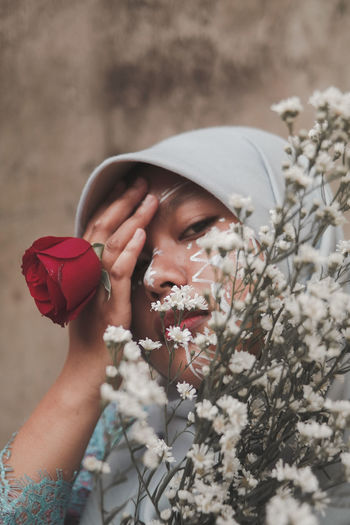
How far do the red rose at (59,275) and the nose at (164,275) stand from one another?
0.30 ft

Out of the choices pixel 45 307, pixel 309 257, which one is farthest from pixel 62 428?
pixel 309 257

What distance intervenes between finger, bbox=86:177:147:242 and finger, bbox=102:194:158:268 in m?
0.03

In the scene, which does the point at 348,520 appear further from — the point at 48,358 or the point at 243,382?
the point at 48,358

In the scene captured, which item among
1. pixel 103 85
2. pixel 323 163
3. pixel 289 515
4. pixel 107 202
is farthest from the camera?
pixel 103 85

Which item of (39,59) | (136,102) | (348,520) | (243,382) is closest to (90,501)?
(348,520)

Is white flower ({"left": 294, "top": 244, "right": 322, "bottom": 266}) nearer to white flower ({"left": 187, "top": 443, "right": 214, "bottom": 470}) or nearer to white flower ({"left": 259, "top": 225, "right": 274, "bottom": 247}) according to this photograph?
white flower ({"left": 259, "top": 225, "right": 274, "bottom": 247})

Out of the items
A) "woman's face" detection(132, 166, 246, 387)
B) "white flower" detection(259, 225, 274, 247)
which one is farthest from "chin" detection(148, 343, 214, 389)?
"white flower" detection(259, 225, 274, 247)

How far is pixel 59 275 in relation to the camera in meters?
0.61

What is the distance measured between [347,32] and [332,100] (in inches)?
41.2

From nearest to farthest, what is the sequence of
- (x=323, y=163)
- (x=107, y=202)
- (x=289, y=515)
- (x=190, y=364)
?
(x=289, y=515), (x=323, y=163), (x=190, y=364), (x=107, y=202)

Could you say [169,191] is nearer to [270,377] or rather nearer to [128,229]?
[128,229]

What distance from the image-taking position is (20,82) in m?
1.44

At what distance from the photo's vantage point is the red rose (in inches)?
24.2

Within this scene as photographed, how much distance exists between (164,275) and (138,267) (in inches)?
5.0
